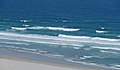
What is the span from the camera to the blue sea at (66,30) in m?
15.8

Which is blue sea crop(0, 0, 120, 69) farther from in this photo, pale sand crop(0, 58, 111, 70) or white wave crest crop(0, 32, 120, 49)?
pale sand crop(0, 58, 111, 70)

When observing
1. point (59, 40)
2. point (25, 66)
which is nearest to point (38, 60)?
point (25, 66)

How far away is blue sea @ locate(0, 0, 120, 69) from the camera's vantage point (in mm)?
15836

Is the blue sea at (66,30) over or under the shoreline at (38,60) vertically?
over

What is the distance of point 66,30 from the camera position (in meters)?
25.1

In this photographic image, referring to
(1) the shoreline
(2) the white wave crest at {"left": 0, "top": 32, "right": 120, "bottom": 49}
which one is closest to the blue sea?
(2) the white wave crest at {"left": 0, "top": 32, "right": 120, "bottom": 49}

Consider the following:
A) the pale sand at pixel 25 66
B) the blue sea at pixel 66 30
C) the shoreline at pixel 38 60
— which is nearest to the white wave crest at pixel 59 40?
the blue sea at pixel 66 30

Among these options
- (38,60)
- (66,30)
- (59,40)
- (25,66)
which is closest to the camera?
(25,66)

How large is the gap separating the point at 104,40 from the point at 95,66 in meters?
6.55

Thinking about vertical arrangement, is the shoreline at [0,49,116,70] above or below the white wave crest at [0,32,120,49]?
below

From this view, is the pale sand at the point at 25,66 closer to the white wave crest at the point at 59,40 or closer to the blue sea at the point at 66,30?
the blue sea at the point at 66,30

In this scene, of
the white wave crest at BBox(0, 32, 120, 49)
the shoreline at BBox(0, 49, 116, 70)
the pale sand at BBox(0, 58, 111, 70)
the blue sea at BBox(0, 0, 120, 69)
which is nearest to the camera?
the pale sand at BBox(0, 58, 111, 70)

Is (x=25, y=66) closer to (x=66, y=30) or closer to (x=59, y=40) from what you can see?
(x=59, y=40)

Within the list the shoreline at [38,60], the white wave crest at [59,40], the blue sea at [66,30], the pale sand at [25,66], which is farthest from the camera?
the white wave crest at [59,40]
